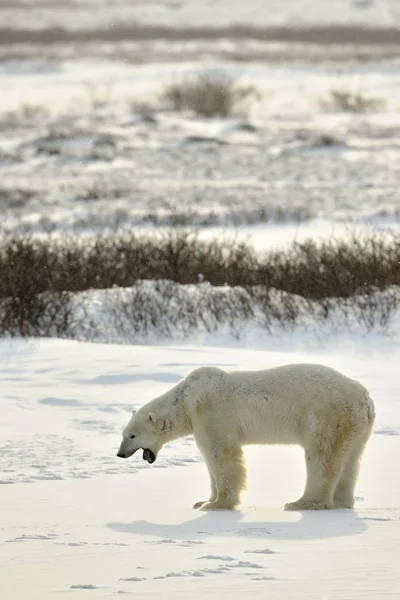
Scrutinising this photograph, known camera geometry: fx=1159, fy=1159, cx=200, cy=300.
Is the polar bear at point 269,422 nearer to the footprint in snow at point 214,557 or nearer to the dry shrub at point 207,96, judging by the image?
the footprint in snow at point 214,557

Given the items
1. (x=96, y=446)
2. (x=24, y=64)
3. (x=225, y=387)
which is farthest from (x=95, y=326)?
(x=24, y=64)

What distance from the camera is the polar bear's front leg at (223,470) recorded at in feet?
17.9

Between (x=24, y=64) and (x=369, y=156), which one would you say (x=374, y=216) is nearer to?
(x=369, y=156)

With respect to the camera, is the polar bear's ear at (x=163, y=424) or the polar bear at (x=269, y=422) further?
the polar bear's ear at (x=163, y=424)

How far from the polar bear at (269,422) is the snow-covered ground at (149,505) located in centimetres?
18

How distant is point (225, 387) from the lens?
5.53 meters

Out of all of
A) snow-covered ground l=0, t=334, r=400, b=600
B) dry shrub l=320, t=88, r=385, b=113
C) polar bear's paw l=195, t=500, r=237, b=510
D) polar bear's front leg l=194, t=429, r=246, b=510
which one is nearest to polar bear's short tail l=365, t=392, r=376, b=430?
snow-covered ground l=0, t=334, r=400, b=600

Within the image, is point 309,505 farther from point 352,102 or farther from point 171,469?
point 352,102

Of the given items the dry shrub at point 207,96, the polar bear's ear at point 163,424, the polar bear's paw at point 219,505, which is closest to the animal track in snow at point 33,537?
the polar bear's paw at point 219,505

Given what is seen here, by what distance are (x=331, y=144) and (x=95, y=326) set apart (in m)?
28.3

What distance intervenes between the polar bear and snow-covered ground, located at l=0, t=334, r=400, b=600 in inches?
7.0

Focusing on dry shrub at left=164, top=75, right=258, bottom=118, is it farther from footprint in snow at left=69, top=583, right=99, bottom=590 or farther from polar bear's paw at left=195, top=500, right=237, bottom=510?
footprint in snow at left=69, top=583, right=99, bottom=590

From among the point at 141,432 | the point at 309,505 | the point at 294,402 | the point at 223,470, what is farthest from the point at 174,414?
the point at 309,505

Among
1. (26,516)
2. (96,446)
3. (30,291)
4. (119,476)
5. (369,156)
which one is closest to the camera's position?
(26,516)
